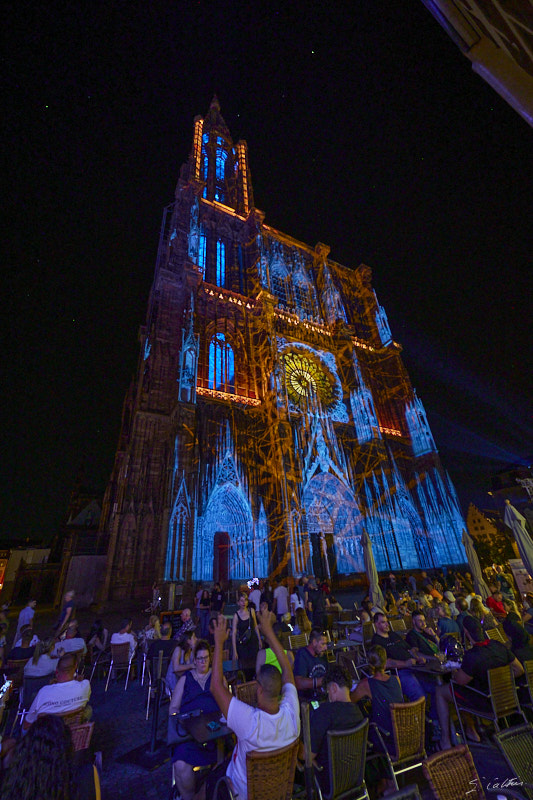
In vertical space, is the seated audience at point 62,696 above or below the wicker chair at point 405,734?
above

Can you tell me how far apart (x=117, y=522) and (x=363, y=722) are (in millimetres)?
15328

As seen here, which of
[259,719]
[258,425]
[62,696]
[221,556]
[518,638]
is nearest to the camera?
[259,719]

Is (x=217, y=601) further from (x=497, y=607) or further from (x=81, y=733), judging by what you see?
(x=81, y=733)

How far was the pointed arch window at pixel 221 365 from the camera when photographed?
2111 cm

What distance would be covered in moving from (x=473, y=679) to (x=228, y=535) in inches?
560

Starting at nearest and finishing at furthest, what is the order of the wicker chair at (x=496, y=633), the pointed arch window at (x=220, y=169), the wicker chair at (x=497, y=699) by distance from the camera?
the wicker chair at (x=497, y=699), the wicker chair at (x=496, y=633), the pointed arch window at (x=220, y=169)

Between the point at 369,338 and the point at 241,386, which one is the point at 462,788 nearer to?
the point at 241,386

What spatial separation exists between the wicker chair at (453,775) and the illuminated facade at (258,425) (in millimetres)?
13833

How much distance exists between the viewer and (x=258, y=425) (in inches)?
810

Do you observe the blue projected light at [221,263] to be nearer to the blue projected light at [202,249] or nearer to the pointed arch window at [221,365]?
the blue projected light at [202,249]

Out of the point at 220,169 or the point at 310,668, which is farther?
the point at 220,169

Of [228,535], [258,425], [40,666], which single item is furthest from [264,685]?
[258,425]

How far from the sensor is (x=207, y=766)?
3.11 m

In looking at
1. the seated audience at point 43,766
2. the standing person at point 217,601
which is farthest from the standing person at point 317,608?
Answer: the seated audience at point 43,766
